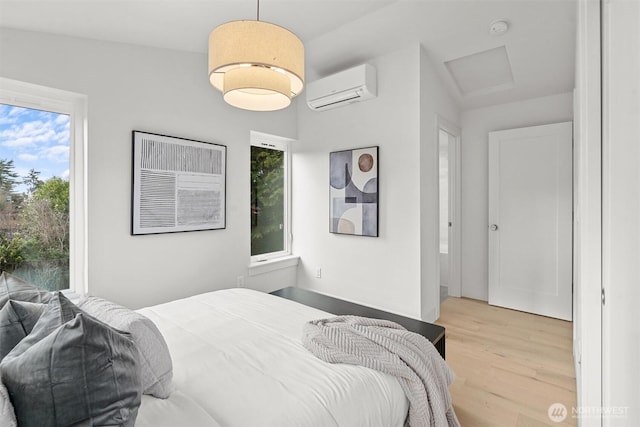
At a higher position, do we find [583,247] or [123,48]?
[123,48]

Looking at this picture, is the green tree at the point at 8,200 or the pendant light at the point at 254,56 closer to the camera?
the pendant light at the point at 254,56

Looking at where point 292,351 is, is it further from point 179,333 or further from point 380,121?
point 380,121

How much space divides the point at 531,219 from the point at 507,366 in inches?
69.6

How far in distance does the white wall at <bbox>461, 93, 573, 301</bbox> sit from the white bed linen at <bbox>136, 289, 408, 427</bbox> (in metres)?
2.97

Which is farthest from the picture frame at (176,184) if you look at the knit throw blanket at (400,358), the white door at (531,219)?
the white door at (531,219)

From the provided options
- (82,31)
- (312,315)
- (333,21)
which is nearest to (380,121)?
(333,21)

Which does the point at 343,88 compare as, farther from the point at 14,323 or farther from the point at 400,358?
the point at 14,323

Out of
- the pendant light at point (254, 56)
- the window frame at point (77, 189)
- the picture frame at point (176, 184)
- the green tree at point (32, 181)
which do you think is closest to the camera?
the pendant light at point (254, 56)

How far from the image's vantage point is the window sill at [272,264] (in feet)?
11.1

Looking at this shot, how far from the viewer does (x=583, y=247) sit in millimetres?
1292

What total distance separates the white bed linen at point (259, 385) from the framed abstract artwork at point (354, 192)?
1673mm

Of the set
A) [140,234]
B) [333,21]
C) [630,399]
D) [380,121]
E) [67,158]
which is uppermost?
[333,21]

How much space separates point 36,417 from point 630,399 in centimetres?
144

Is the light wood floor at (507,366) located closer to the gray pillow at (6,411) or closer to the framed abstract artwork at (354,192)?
the framed abstract artwork at (354,192)
